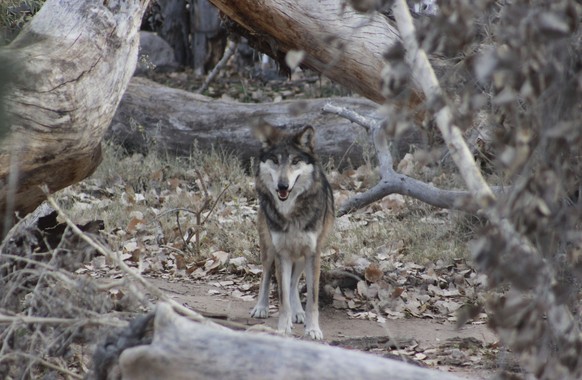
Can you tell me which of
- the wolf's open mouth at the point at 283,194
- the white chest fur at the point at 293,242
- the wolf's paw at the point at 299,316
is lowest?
the wolf's paw at the point at 299,316

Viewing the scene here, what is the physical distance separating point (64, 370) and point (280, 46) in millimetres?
4524

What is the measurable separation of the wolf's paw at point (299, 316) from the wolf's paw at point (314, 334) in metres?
0.64

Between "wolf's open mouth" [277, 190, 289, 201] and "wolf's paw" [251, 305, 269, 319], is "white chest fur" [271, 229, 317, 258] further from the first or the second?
"wolf's paw" [251, 305, 269, 319]

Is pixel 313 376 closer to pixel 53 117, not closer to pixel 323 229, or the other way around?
pixel 53 117

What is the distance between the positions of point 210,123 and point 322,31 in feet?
14.7

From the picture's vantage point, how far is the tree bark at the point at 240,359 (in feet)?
10.6

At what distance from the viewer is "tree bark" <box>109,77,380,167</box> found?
11.6m

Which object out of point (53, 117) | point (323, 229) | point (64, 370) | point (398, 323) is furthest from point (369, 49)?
point (64, 370)

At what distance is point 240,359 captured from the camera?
329cm

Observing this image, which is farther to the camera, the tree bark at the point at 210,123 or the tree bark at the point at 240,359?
the tree bark at the point at 210,123

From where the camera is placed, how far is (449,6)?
2.94m

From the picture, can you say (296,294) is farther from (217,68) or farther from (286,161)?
(217,68)

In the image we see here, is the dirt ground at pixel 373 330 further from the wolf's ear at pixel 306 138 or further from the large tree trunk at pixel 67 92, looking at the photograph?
the wolf's ear at pixel 306 138

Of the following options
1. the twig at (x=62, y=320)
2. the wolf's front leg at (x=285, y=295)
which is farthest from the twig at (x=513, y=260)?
the wolf's front leg at (x=285, y=295)
